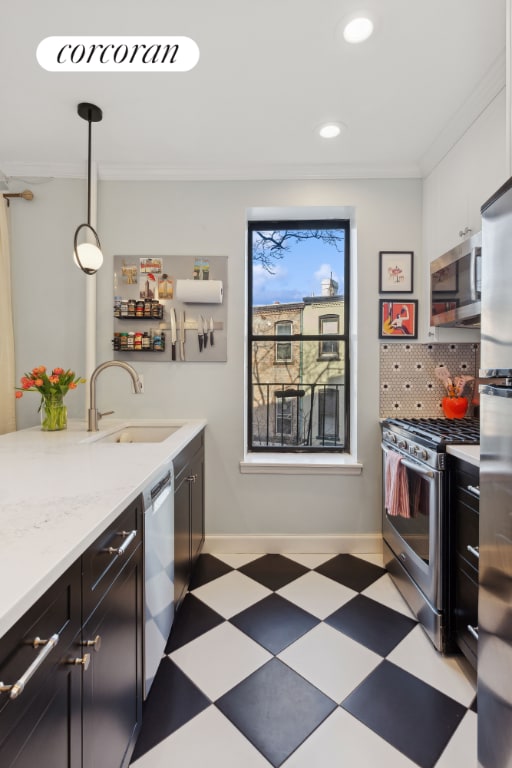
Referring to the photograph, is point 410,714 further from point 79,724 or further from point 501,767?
point 79,724

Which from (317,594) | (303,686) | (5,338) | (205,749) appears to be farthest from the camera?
(5,338)

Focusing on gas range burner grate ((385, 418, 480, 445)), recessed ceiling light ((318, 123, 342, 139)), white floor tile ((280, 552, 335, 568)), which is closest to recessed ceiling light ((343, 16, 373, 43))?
recessed ceiling light ((318, 123, 342, 139))

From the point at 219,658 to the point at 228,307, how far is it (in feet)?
6.30

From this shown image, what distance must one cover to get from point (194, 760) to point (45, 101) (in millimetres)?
2812

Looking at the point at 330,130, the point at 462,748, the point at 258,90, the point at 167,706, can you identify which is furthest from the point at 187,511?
the point at 330,130

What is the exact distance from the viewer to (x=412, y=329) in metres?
2.48

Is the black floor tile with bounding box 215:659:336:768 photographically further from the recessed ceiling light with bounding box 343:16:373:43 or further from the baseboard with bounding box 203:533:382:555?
the recessed ceiling light with bounding box 343:16:373:43

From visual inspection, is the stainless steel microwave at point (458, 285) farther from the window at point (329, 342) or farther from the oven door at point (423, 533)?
the oven door at point (423, 533)

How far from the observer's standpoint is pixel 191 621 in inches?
72.6

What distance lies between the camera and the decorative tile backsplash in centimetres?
251

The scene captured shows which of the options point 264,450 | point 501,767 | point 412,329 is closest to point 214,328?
point 264,450

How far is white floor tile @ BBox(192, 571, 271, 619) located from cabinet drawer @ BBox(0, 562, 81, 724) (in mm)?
1351

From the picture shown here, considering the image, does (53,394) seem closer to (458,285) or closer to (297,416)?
(297,416)

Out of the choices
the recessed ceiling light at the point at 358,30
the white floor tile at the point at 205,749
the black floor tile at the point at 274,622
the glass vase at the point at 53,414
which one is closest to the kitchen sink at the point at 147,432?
the glass vase at the point at 53,414
